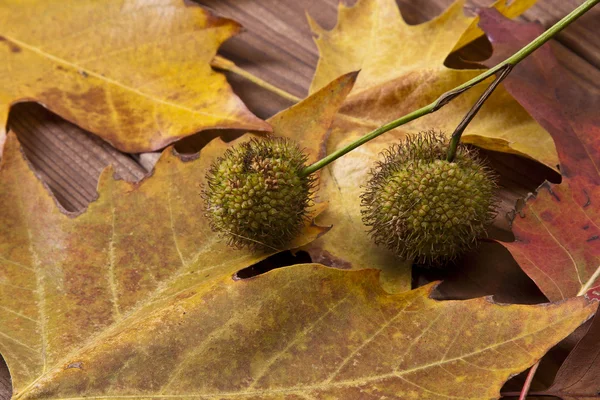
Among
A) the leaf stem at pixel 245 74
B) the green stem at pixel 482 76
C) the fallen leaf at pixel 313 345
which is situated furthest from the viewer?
the leaf stem at pixel 245 74

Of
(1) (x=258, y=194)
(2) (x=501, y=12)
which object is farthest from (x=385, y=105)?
(1) (x=258, y=194)

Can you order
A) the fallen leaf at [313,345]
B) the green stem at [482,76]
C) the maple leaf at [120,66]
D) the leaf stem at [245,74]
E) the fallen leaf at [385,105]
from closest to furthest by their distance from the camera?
1. the fallen leaf at [313,345]
2. the green stem at [482,76]
3. the fallen leaf at [385,105]
4. the maple leaf at [120,66]
5. the leaf stem at [245,74]

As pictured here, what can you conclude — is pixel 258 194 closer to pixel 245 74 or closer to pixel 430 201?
pixel 430 201

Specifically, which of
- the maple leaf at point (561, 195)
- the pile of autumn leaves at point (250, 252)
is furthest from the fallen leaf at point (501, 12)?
the maple leaf at point (561, 195)

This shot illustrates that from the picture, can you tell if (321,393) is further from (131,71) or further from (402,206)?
(131,71)

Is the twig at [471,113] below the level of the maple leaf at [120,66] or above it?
above

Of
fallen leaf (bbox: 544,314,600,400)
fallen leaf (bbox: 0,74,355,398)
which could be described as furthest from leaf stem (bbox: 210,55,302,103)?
fallen leaf (bbox: 544,314,600,400)

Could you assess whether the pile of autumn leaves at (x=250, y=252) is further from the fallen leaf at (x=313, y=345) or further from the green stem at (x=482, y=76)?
the green stem at (x=482, y=76)

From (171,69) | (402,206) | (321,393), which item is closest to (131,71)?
(171,69)
